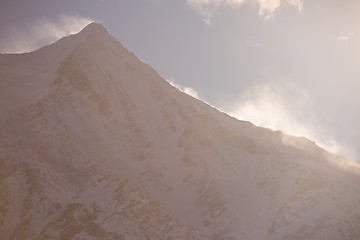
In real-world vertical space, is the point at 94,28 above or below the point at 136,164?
above

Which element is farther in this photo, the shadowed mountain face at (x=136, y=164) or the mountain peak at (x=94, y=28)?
the mountain peak at (x=94, y=28)

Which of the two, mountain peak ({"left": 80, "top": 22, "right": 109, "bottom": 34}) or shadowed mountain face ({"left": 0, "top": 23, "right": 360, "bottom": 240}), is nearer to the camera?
shadowed mountain face ({"left": 0, "top": 23, "right": 360, "bottom": 240})

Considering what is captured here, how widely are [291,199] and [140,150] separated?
4671 cm

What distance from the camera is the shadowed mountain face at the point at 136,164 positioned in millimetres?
57906

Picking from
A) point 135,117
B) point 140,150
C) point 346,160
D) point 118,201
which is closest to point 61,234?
point 118,201

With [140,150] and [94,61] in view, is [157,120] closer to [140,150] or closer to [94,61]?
[140,150]

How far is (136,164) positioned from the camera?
91938mm

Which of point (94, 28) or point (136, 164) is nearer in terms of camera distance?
point (136, 164)

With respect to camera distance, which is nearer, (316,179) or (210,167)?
(316,179)

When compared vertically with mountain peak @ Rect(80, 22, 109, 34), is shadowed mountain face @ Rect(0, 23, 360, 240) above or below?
below

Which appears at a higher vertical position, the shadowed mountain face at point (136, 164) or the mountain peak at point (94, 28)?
the mountain peak at point (94, 28)

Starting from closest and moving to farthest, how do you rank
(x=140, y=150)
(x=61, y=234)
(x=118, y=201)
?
1. (x=61, y=234)
2. (x=118, y=201)
3. (x=140, y=150)

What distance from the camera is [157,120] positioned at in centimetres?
11238

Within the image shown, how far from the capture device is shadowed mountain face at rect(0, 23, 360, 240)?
57.9 meters
